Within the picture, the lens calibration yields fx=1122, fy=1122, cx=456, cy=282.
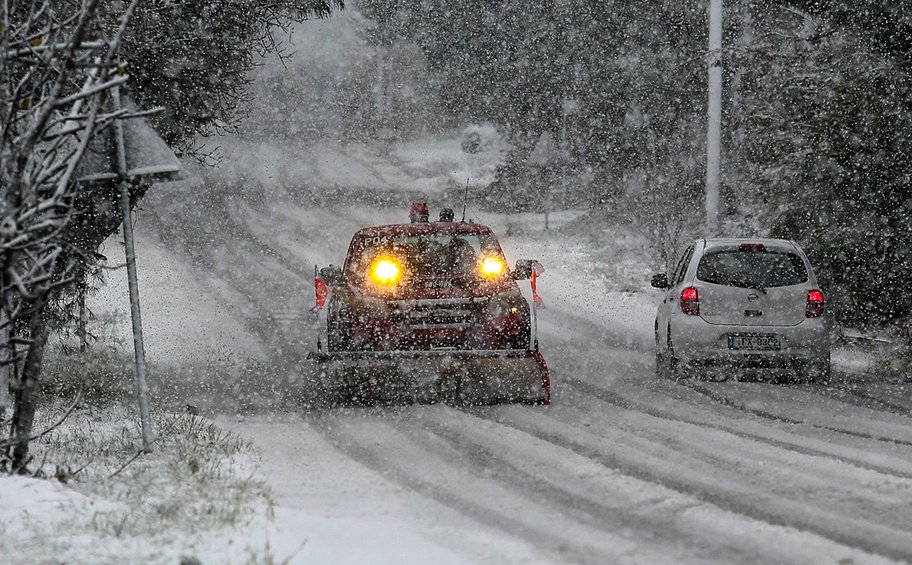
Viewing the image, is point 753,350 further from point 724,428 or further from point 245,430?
point 245,430

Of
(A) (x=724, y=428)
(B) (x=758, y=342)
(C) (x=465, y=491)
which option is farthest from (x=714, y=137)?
(C) (x=465, y=491)

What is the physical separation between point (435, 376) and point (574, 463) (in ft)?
9.63

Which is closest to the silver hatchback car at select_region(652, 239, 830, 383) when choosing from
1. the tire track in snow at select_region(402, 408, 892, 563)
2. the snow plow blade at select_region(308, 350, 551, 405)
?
the snow plow blade at select_region(308, 350, 551, 405)

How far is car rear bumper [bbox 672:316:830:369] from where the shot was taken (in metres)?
12.4

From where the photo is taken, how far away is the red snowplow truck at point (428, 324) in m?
10.9

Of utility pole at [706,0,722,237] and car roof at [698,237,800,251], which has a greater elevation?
utility pole at [706,0,722,237]

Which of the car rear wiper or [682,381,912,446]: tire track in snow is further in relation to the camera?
the car rear wiper

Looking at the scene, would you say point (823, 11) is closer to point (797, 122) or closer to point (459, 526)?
point (797, 122)

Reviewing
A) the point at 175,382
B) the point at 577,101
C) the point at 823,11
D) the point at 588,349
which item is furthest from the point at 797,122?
the point at 577,101

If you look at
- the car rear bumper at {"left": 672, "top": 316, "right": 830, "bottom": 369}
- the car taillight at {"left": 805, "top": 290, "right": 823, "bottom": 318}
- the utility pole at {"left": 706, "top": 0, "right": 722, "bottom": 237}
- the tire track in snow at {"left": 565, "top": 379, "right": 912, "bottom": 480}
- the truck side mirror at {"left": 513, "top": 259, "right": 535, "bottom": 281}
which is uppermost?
the utility pole at {"left": 706, "top": 0, "right": 722, "bottom": 237}

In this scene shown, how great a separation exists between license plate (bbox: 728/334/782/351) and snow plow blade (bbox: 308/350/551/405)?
8.86 feet

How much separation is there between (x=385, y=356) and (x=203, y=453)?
298 cm

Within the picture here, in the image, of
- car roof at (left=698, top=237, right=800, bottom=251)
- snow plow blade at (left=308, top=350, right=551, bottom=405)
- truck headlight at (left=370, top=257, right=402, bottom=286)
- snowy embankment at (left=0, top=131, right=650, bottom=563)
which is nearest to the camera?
snowy embankment at (left=0, top=131, right=650, bottom=563)

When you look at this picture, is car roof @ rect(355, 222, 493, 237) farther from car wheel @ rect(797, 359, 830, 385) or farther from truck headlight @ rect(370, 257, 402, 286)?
car wheel @ rect(797, 359, 830, 385)
